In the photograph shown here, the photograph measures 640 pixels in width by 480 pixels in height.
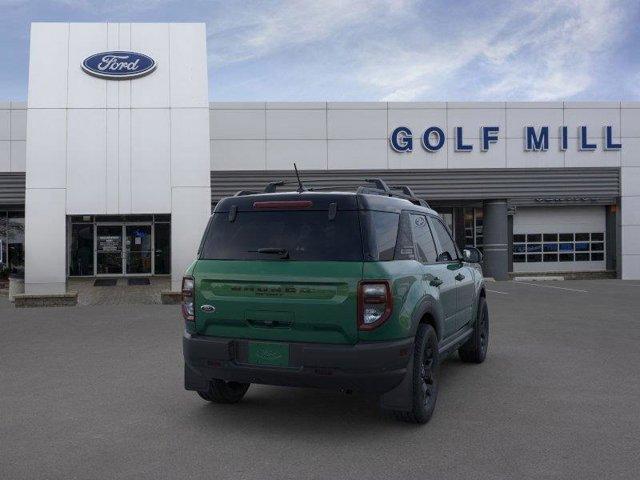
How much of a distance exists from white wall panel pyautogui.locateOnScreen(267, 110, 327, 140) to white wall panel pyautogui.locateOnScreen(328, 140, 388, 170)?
74 centimetres

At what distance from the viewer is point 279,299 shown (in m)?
4.65

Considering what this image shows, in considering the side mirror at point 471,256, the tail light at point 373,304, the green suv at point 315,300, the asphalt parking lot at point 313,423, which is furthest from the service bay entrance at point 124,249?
the tail light at point 373,304

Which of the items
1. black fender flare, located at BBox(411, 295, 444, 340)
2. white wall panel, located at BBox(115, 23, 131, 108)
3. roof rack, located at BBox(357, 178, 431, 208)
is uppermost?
white wall panel, located at BBox(115, 23, 131, 108)

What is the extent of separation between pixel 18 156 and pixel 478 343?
20.2 m

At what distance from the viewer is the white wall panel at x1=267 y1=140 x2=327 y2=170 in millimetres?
23125

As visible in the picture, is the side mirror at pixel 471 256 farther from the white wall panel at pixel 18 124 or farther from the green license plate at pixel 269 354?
the white wall panel at pixel 18 124

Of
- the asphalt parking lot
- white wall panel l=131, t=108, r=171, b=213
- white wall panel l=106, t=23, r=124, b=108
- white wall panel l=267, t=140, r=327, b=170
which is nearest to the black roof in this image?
the asphalt parking lot

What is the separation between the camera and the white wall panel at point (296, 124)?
23.1 metres

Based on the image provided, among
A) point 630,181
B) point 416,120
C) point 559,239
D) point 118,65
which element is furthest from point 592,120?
point 118,65

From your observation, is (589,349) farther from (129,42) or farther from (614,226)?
(614,226)

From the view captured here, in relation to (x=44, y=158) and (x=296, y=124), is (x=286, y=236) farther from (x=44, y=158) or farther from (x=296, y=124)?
(x=296, y=124)

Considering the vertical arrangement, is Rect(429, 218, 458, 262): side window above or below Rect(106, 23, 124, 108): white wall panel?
below

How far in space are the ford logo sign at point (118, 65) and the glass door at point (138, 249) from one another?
9.43 metres

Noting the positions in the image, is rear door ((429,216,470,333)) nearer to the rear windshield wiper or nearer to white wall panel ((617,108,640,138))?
the rear windshield wiper
